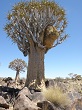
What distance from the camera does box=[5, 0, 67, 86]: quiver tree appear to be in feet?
46.0

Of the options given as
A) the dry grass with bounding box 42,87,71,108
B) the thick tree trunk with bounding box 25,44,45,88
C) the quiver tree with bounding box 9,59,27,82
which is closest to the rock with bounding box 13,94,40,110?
the dry grass with bounding box 42,87,71,108

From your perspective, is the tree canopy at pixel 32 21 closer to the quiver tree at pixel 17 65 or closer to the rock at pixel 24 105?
the rock at pixel 24 105

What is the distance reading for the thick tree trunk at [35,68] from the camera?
14250 millimetres

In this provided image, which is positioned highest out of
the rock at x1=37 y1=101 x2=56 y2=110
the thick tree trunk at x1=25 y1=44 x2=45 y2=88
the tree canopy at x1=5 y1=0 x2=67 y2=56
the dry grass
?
the tree canopy at x1=5 y1=0 x2=67 y2=56

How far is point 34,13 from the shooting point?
1386cm

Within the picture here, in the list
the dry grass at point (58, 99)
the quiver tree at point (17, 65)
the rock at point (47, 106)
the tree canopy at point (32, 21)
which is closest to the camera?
the rock at point (47, 106)

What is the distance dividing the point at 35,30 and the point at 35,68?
2356 millimetres

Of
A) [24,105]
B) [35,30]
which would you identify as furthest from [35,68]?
[24,105]

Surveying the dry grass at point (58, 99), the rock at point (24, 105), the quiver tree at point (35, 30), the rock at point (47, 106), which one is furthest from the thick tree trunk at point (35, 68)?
the rock at point (47, 106)

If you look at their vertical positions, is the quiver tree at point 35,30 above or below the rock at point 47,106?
above

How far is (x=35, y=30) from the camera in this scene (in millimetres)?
14000

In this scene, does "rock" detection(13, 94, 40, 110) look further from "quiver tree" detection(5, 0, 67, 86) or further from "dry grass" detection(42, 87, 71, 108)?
"quiver tree" detection(5, 0, 67, 86)

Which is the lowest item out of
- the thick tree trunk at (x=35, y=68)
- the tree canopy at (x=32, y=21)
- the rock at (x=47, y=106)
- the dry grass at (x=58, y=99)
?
the rock at (x=47, y=106)

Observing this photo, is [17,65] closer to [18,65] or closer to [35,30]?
[18,65]
